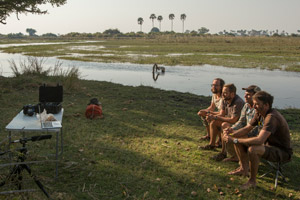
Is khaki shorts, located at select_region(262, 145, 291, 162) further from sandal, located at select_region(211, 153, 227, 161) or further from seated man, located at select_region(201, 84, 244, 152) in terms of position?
sandal, located at select_region(211, 153, 227, 161)

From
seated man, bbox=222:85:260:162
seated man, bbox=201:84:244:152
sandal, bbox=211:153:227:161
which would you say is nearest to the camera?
seated man, bbox=222:85:260:162

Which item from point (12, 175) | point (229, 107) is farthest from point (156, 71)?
point (12, 175)

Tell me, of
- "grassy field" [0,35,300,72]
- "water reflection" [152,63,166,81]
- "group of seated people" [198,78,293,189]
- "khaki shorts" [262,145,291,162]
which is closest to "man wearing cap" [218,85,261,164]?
"group of seated people" [198,78,293,189]

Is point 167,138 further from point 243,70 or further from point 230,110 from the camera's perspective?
point 243,70

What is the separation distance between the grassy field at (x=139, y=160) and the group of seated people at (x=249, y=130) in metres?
0.30

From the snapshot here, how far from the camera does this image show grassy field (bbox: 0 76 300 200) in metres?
4.23

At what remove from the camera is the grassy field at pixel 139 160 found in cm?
423

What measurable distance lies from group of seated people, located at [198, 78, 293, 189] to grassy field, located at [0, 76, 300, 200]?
0.30 m

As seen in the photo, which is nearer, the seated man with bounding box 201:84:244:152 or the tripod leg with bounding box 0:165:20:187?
the tripod leg with bounding box 0:165:20:187

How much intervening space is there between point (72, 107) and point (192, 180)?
574 centimetres

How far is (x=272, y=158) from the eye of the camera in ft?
13.8

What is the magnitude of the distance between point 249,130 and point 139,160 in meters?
1.92

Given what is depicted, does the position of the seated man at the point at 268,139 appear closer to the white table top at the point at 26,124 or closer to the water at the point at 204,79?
the white table top at the point at 26,124

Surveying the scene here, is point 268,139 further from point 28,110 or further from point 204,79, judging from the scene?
point 204,79
